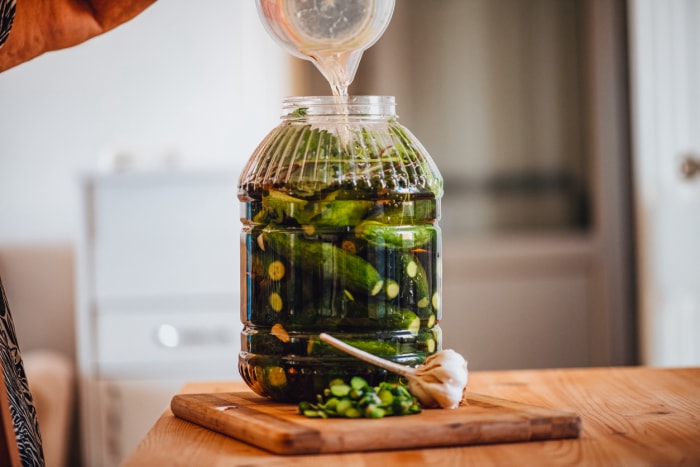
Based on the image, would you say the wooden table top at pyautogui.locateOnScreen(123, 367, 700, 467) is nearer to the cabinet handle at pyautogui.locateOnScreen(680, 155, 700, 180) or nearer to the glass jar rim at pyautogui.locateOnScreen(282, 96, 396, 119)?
the glass jar rim at pyautogui.locateOnScreen(282, 96, 396, 119)

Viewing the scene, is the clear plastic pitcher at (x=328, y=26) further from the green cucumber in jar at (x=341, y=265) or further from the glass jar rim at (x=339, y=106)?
the green cucumber in jar at (x=341, y=265)

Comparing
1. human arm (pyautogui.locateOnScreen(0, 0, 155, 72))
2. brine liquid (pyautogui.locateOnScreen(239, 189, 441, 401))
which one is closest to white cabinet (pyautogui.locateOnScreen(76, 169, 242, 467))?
human arm (pyautogui.locateOnScreen(0, 0, 155, 72))

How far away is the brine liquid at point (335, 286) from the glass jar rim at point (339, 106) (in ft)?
0.33

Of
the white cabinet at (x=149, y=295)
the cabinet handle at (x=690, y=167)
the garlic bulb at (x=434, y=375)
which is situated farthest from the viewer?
the cabinet handle at (x=690, y=167)

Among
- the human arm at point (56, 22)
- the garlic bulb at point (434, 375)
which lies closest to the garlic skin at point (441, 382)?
the garlic bulb at point (434, 375)

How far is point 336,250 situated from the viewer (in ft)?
3.07

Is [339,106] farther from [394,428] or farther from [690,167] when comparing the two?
[690,167]

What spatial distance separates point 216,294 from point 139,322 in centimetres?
22

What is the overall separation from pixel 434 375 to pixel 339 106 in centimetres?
29

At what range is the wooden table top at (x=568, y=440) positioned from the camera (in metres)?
0.78

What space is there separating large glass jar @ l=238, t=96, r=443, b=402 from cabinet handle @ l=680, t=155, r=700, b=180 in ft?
7.07

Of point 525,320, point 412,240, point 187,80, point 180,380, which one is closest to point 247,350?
point 412,240

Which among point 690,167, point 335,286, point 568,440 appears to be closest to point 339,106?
point 335,286

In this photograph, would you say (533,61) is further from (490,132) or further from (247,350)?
(247,350)
